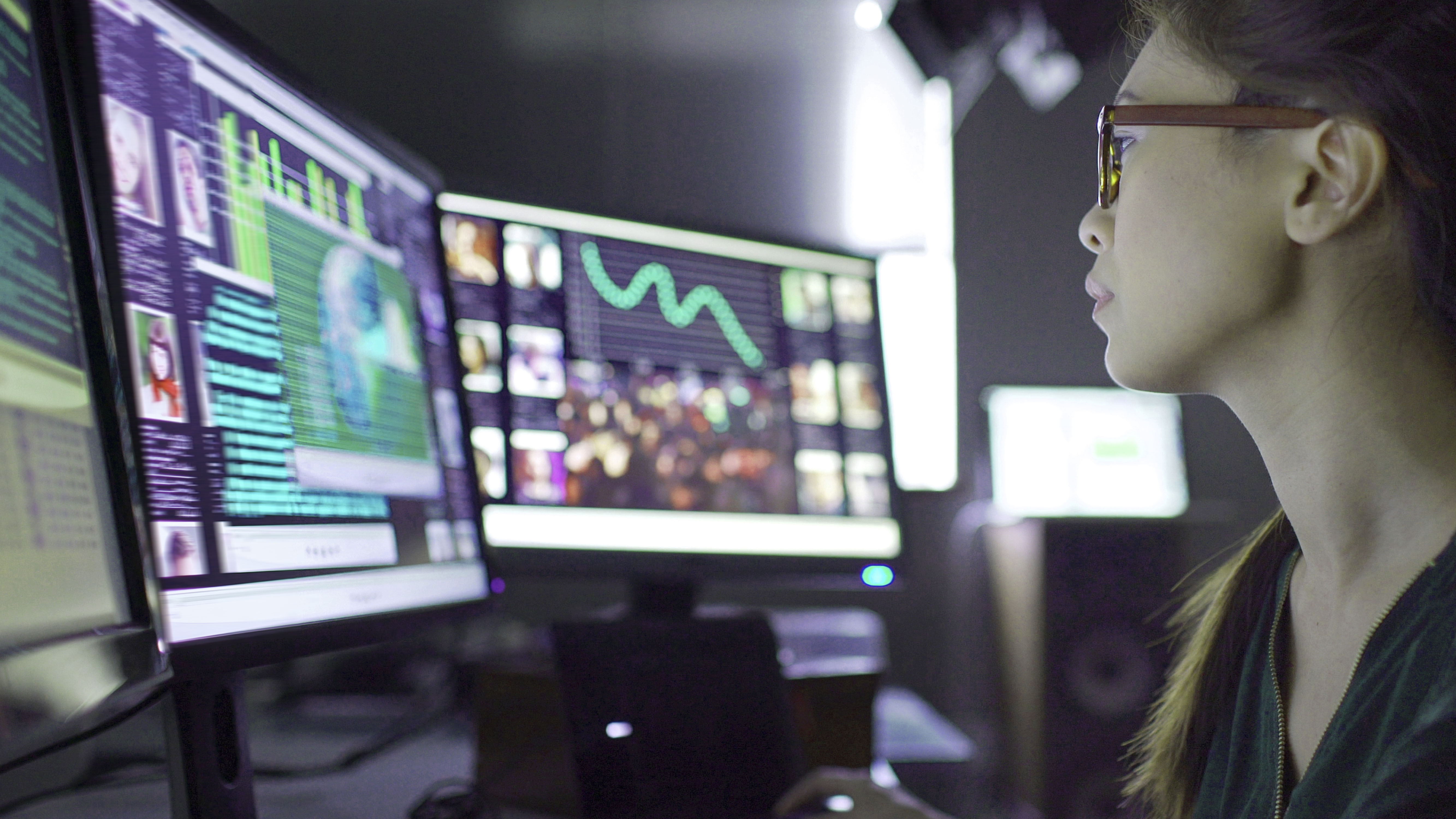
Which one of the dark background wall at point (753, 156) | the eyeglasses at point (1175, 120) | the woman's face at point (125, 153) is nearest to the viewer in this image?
the woman's face at point (125, 153)

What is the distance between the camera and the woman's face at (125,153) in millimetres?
405

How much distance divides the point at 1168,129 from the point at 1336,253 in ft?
0.44

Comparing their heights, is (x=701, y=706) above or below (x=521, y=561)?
below

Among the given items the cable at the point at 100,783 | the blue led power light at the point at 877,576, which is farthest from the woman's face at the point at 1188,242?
the cable at the point at 100,783

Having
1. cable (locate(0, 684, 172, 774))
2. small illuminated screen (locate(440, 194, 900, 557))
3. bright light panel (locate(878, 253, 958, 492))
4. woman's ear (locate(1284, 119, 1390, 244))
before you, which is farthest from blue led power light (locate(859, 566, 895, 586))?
bright light panel (locate(878, 253, 958, 492))

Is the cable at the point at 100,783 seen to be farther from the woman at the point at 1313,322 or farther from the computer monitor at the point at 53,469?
the woman at the point at 1313,322

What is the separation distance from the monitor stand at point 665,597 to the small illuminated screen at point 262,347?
275 mm

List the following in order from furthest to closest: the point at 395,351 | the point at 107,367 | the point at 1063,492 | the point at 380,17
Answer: the point at 1063,492 → the point at 380,17 → the point at 395,351 → the point at 107,367

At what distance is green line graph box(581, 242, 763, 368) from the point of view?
947 mm

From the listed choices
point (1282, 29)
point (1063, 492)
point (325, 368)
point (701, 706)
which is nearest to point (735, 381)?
point (701, 706)

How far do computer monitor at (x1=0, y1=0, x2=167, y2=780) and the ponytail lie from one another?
656 millimetres

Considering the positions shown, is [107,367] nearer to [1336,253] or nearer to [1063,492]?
[1336,253]

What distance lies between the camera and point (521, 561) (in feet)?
2.83

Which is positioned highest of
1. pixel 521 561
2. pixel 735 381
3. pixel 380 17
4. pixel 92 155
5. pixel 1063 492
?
pixel 380 17
